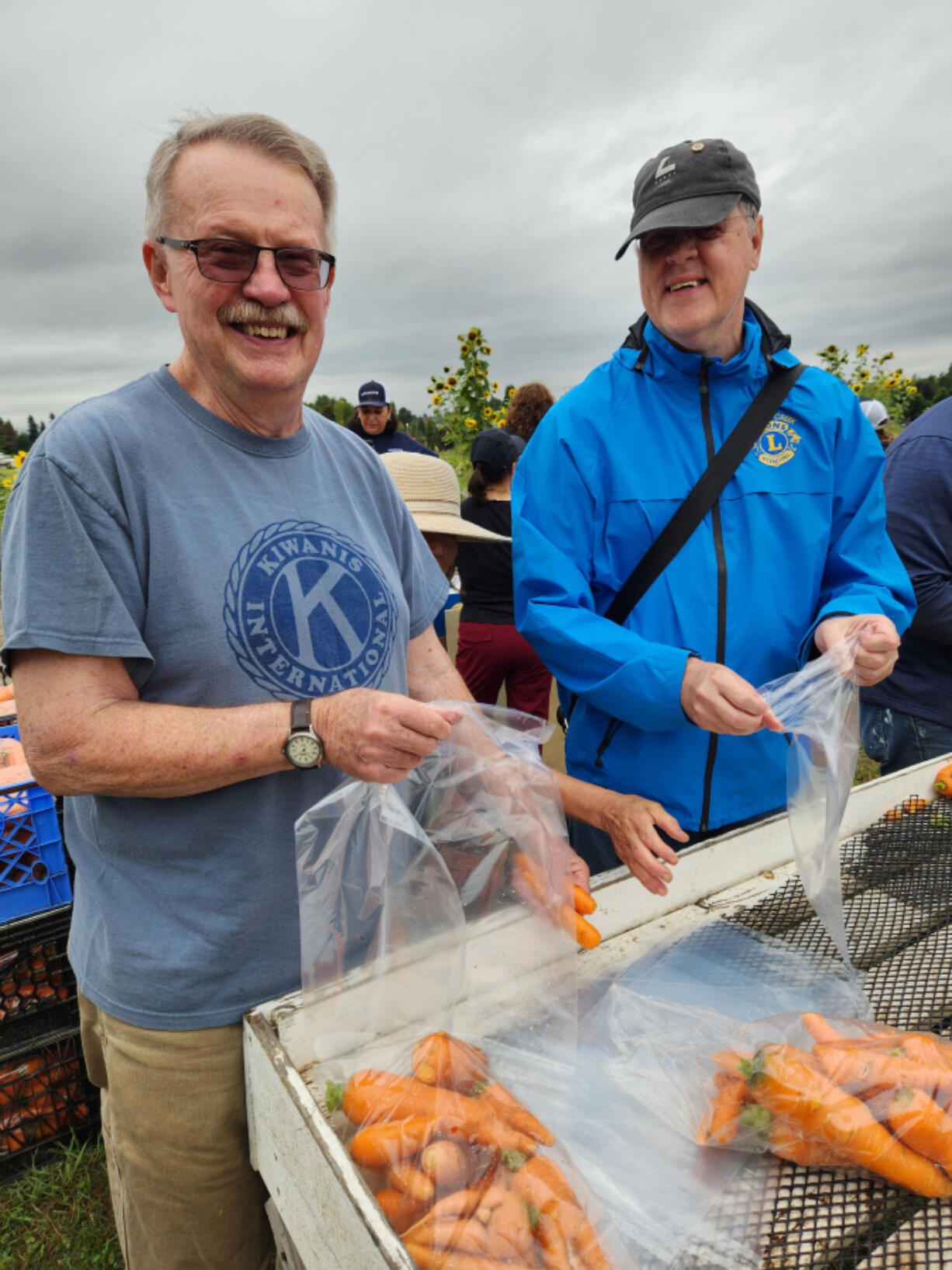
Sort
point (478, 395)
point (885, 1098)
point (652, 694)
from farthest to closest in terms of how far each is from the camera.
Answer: point (478, 395) → point (652, 694) → point (885, 1098)

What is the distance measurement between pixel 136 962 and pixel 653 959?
811mm

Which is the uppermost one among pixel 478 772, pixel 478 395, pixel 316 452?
pixel 478 395

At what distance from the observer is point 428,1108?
94 cm

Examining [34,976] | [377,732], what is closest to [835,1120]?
[377,732]

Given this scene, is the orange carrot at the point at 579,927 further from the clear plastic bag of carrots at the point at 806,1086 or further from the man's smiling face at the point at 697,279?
the man's smiling face at the point at 697,279

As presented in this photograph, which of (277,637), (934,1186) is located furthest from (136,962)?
(934,1186)

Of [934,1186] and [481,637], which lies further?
[481,637]

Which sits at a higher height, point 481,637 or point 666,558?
point 666,558

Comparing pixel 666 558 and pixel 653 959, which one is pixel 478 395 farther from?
pixel 653 959

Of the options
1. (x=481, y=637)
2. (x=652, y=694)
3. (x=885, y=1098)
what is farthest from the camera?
(x=481, y=637)

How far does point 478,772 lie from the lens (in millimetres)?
1271

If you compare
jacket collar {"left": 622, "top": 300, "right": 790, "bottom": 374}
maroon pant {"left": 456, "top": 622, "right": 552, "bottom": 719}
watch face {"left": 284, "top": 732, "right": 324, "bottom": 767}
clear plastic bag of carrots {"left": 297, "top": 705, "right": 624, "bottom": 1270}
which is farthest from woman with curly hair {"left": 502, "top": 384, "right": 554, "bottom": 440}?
watch face {"left": 284, "top": 732, "right": 324, "bottom": 767}

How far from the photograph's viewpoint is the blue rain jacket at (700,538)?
158 centimetres

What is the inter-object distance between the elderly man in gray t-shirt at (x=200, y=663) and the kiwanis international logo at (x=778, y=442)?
79 cm
